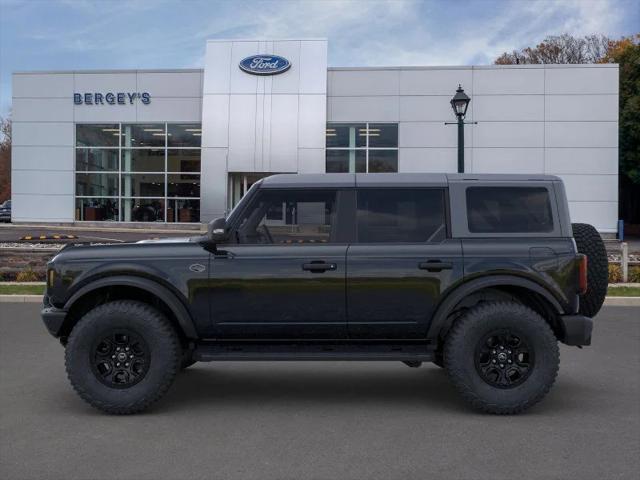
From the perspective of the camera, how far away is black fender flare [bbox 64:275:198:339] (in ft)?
17.2

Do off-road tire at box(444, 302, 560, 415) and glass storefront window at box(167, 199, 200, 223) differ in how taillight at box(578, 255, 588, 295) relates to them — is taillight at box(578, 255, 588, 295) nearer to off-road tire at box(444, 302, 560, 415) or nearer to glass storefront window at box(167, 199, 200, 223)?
off-road tire at box(444, 302, 560, 415)

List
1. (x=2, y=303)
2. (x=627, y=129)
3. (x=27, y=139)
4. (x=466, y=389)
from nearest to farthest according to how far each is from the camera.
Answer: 1. (x=466, y=389)
2. (x=2, y=303)
3. (x=27, y=139)
4. (x=627, y=129)

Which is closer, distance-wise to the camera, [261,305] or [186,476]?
[186,476]

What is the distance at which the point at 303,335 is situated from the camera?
5328 mm

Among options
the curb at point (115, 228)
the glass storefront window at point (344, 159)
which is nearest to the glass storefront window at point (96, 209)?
the curb at point (115, 228)

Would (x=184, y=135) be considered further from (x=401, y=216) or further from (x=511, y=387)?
(x=511, y=387)

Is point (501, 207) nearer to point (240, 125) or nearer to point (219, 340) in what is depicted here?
point (219, 340)

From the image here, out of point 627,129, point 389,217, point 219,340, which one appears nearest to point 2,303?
point 219,340

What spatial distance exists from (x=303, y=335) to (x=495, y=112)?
91.0ft

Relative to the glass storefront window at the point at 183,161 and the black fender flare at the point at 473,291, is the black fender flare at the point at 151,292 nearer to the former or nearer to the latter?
the black fender flare at the point at 473,291

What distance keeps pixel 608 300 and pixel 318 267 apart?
29.8ft

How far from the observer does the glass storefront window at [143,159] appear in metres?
34.0

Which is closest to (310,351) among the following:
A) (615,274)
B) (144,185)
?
(615,274)

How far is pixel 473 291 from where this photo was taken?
5258mm
